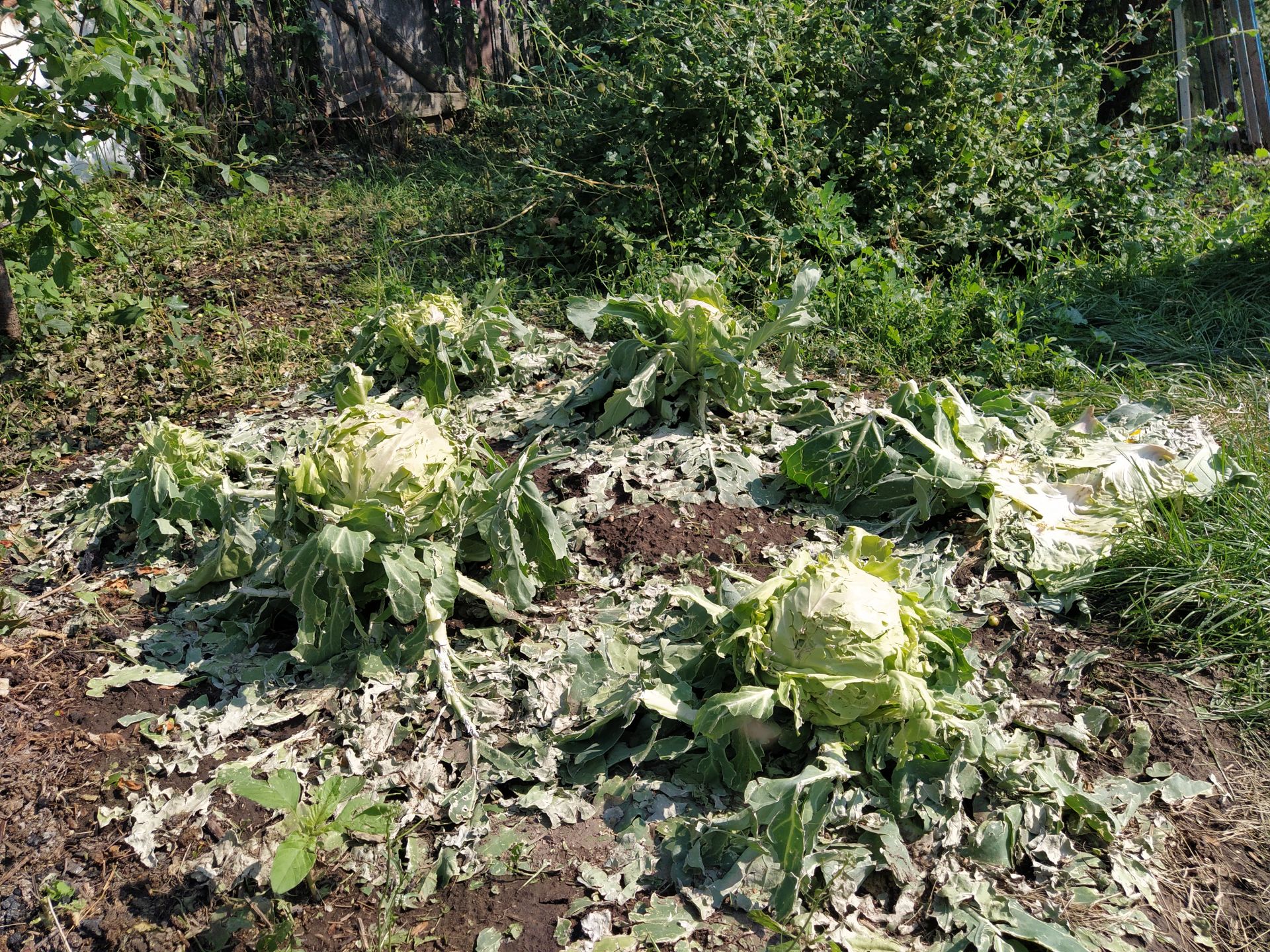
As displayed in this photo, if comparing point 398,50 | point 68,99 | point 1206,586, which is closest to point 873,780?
point 1206,586

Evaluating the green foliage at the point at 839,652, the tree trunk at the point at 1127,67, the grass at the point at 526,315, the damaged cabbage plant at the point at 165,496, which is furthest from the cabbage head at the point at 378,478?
the tree trunk at the point at 1127,67

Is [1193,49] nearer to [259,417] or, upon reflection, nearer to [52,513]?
[259,417]

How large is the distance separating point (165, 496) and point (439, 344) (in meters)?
1.32

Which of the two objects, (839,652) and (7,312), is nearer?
(839,652)

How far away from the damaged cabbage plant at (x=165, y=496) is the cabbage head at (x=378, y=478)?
57cm

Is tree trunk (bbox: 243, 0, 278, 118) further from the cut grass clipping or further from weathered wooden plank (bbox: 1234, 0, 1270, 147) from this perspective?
weathered wooden plank (bbox: 1234, 0, 1270, 147)

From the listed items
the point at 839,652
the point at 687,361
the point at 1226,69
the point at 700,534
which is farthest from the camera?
the point at 1226,69

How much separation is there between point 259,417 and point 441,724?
2.27m

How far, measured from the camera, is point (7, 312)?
15.1ft

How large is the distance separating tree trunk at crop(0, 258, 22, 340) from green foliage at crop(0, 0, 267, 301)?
0.16 m

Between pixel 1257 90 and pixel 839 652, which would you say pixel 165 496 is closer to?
pixel 839 652

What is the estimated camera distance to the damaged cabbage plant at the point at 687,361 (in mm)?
3768

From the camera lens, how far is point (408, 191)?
6758 millimetres

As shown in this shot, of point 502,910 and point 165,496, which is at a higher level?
point 165,496
